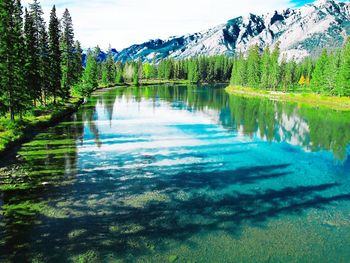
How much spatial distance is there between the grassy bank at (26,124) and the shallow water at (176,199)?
6.55 feet

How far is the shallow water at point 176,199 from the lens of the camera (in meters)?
17.2

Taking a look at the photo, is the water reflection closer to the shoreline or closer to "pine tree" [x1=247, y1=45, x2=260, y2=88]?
the shoreline

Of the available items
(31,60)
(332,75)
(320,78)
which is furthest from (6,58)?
(320,78)

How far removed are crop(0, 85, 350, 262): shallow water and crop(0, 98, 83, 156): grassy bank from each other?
2.00m

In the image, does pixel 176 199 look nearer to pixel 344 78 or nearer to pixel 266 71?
pixel 344 78

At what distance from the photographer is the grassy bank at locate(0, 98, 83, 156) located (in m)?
36.7

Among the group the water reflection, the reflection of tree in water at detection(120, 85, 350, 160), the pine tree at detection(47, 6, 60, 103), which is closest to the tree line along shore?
the pine tree at detection(47, 6, 60, 103)

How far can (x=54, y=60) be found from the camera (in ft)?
219

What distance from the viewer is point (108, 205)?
22406mm

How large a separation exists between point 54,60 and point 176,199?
53.9m

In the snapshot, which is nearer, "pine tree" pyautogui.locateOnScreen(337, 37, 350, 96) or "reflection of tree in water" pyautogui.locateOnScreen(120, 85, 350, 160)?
"reflection of tree in water" pyautogui.locateOnScreen(120, 85, 350, 160)

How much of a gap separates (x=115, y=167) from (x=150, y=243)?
14.5 metres

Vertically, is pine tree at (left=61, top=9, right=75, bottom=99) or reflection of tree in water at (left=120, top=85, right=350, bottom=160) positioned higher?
pine tree at (left=61, top=9, right=75, bottom=99)

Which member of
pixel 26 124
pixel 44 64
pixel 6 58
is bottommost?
pixel 26 124
